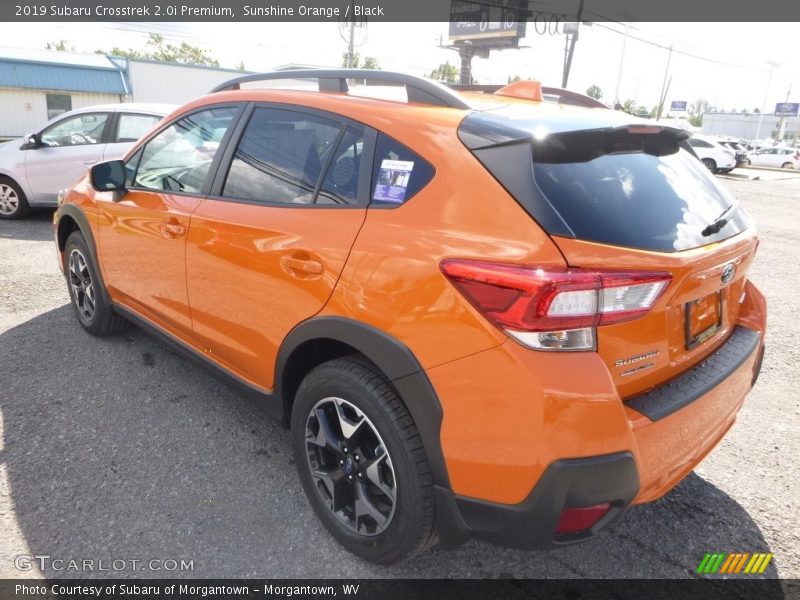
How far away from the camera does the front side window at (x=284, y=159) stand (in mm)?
2326

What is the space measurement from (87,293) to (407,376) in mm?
3240

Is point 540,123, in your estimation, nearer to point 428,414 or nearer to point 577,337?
point 577,337

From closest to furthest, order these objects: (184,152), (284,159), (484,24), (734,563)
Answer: (734,563), (284,159), (184,152), (484,24)

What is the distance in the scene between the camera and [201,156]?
9.74 ft

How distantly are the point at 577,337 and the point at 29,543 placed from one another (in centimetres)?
230

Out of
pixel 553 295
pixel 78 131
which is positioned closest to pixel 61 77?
pixel 78 131

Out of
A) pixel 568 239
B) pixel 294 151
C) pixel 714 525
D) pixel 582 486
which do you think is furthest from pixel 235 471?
pixel 714 525

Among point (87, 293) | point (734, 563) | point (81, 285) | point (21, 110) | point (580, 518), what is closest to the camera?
point (580, 518)

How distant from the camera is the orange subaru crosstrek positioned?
1.65 m

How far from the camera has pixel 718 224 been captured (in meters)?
2.12

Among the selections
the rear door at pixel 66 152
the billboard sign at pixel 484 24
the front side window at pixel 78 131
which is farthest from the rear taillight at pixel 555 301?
the billboard sign at pixel 484 24

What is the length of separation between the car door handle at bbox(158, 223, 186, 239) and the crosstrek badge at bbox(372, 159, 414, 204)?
1309 mm

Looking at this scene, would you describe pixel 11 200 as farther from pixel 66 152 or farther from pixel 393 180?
pixel 393 180

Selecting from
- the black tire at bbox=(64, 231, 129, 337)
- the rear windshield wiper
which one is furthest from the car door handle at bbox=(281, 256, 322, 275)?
the black tire at bbox=(64, 231, 129, 337)
